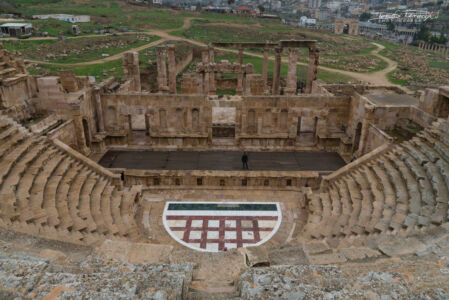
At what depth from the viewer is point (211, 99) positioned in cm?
2011

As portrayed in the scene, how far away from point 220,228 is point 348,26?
114 meters

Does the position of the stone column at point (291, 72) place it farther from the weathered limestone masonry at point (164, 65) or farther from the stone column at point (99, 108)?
the stone column at point (99, 108)

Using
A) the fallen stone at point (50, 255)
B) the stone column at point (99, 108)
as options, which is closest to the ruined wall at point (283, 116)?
Answer: the stone column at point (99, 108)

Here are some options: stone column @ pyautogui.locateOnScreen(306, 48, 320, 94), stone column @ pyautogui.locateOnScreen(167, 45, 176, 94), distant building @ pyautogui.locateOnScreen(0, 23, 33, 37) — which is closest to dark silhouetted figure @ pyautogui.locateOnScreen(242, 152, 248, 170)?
stone column @ pyautogui.locateOnScreen(167, 45, 176, 94)

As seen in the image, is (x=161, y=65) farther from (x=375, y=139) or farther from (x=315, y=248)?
(x=315, y=248)

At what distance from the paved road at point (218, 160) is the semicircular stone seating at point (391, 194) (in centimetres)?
261

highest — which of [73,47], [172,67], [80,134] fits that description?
[172,67]

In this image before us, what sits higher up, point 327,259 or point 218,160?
point 327,259

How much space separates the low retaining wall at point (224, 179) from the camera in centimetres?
1709

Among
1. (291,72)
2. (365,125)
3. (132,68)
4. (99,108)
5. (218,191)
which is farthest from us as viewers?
(132,68)

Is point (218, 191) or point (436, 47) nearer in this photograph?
point (218, 191)

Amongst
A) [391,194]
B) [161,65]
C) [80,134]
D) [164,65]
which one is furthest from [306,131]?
[80,134]

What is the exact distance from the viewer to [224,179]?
56.5 ft

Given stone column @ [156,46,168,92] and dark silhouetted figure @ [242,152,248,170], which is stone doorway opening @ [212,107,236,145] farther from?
stone column @ [156,46,168,92]
